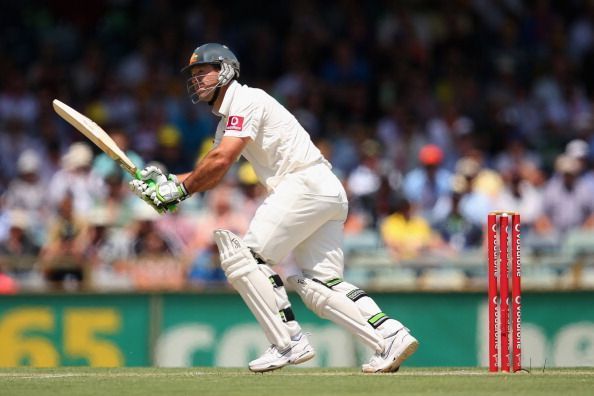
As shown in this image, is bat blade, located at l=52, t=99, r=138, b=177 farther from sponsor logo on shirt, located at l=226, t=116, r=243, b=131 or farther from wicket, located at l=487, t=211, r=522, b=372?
wicket, located at l=487, t=211, r=522, b=372

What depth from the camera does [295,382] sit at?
6.82m

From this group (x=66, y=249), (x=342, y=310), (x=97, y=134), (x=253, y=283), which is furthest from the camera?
(x=66, y=249)

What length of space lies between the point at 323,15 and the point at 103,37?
2480 millimetres

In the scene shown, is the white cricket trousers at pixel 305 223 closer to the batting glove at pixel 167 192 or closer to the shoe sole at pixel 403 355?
the batting glove at pixel 167 192

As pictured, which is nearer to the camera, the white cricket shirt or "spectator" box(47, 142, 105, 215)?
the white cricket shirt

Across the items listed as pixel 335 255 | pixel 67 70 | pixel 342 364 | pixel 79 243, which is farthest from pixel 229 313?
pixel 67 70

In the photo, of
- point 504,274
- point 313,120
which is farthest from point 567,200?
point 504,274

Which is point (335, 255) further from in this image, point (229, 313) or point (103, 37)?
point (103, 37)

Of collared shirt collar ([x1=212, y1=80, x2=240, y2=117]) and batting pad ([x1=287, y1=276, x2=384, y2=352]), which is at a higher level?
collared shirt collar ([x1=212, y1=80, x2=240, y2=117])

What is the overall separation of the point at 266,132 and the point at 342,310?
102 cm

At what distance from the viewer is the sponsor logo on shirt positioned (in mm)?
7215

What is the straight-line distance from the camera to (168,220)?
12.2 m

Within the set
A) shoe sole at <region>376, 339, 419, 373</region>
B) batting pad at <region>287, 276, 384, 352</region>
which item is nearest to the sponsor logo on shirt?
batting pad at <region>287, 276, 384, 352</region>

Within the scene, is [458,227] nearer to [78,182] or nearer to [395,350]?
[78,182]
